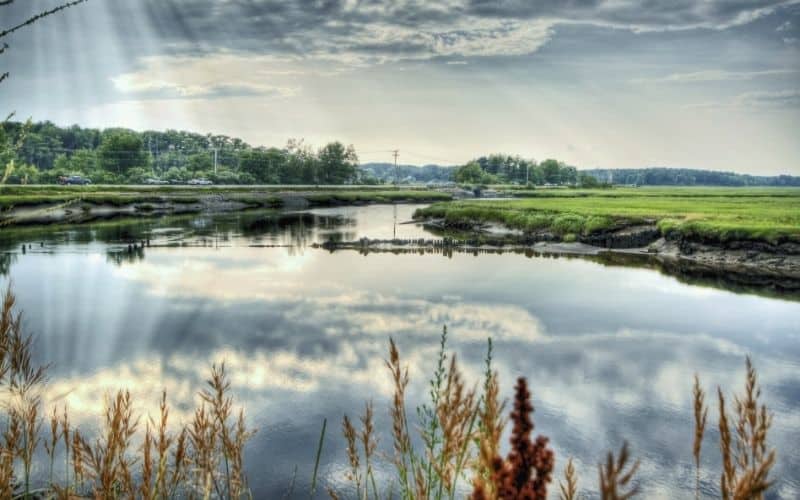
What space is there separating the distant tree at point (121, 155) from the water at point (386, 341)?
133260 mm

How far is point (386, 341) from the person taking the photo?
25.1 m

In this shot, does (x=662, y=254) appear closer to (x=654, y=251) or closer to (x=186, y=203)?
(x=654, y=251)

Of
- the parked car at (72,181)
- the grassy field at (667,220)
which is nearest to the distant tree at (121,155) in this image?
the parked car at (72,181)

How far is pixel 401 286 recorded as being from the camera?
3750cm

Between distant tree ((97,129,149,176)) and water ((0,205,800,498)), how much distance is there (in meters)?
133

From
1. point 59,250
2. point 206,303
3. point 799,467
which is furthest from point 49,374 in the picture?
point 59,250

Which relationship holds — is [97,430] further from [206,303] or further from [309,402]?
[206,303]

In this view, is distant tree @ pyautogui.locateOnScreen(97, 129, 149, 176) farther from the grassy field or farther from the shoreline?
the shoreline

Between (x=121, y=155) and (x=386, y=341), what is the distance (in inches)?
6726

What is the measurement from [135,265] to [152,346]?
891 inches

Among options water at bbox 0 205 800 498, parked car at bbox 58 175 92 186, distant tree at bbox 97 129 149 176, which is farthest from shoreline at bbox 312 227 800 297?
distant tree at bbox 97 129 149 176

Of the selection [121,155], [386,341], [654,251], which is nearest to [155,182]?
[121,155]

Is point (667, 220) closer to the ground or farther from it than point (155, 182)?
closer to the ground

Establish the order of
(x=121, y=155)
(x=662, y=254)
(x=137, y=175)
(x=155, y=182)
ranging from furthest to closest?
(x=121, y=155), (x=137, y=175), (x=155, y=182), (x=662, y=254)
